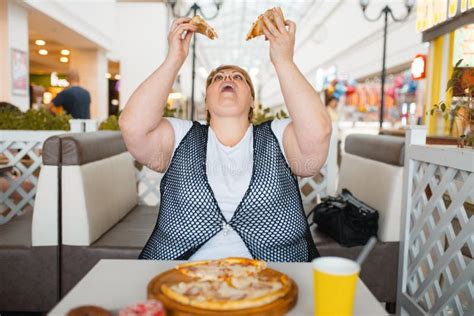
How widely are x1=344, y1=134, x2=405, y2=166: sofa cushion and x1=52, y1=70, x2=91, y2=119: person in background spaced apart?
11.7ft

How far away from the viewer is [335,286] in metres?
0.75

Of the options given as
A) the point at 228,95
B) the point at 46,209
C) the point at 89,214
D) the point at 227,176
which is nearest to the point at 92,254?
the point at 89,214

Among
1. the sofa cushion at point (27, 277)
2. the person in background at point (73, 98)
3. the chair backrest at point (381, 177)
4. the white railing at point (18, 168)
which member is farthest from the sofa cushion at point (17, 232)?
the person in background at point (73, 98)

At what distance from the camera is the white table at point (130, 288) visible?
0.86 metres

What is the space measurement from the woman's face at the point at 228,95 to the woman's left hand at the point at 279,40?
0.64ft

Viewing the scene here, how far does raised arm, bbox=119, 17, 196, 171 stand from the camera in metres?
1.40

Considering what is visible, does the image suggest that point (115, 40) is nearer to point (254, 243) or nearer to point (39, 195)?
point (39, 195)

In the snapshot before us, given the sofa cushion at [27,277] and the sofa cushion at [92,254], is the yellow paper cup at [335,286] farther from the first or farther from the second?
the sofa cushion at [27,277]

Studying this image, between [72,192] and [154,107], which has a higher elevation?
[154,107]

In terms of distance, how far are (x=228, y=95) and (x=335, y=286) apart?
2.82 ft

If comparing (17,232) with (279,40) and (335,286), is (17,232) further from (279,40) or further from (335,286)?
(335,286)

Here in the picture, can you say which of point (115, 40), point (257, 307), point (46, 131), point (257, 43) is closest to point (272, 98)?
point (257, 43)

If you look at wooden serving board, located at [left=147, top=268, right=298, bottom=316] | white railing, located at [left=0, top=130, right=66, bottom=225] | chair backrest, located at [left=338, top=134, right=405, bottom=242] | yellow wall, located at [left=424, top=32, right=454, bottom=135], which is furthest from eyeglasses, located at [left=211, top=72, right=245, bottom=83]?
yellow wall, located at [left=424, top=32, right=454, bottom=135]

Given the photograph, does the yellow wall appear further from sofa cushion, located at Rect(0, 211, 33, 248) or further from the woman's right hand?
the woman's right hand
